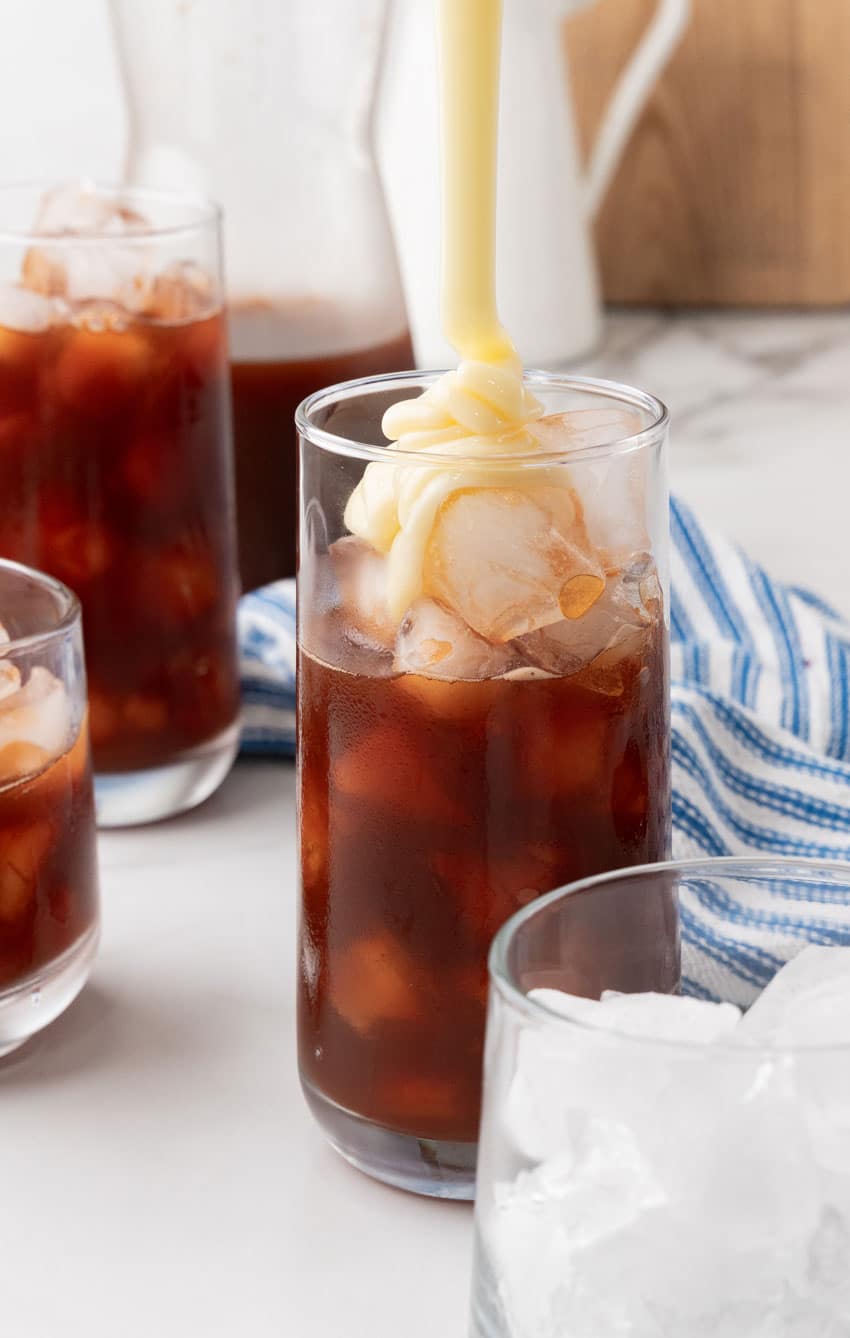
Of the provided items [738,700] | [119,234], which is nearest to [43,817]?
[119,234]

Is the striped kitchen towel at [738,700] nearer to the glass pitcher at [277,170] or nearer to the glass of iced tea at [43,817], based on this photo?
the glass pitcher at [277,170]

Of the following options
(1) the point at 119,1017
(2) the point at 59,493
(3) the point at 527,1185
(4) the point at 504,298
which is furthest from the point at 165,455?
(4) the point at 504,298

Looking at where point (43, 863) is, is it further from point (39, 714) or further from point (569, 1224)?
point (569, 1224)

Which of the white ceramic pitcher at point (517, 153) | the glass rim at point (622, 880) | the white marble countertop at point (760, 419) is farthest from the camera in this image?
the white ceramic pitcher at point (517, 153)

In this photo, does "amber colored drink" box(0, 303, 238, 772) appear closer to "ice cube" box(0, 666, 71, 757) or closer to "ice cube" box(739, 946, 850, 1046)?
"ice cube" box(0, 666, 71, 757)

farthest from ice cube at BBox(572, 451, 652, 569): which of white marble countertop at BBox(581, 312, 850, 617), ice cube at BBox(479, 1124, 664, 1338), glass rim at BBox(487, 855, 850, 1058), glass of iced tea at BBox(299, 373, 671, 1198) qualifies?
white marble countertop at BBox(581, 312, 850, 617)

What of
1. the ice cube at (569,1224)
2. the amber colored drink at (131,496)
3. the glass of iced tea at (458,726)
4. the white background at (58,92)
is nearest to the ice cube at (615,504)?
the glass of iced tea at (458,726)
